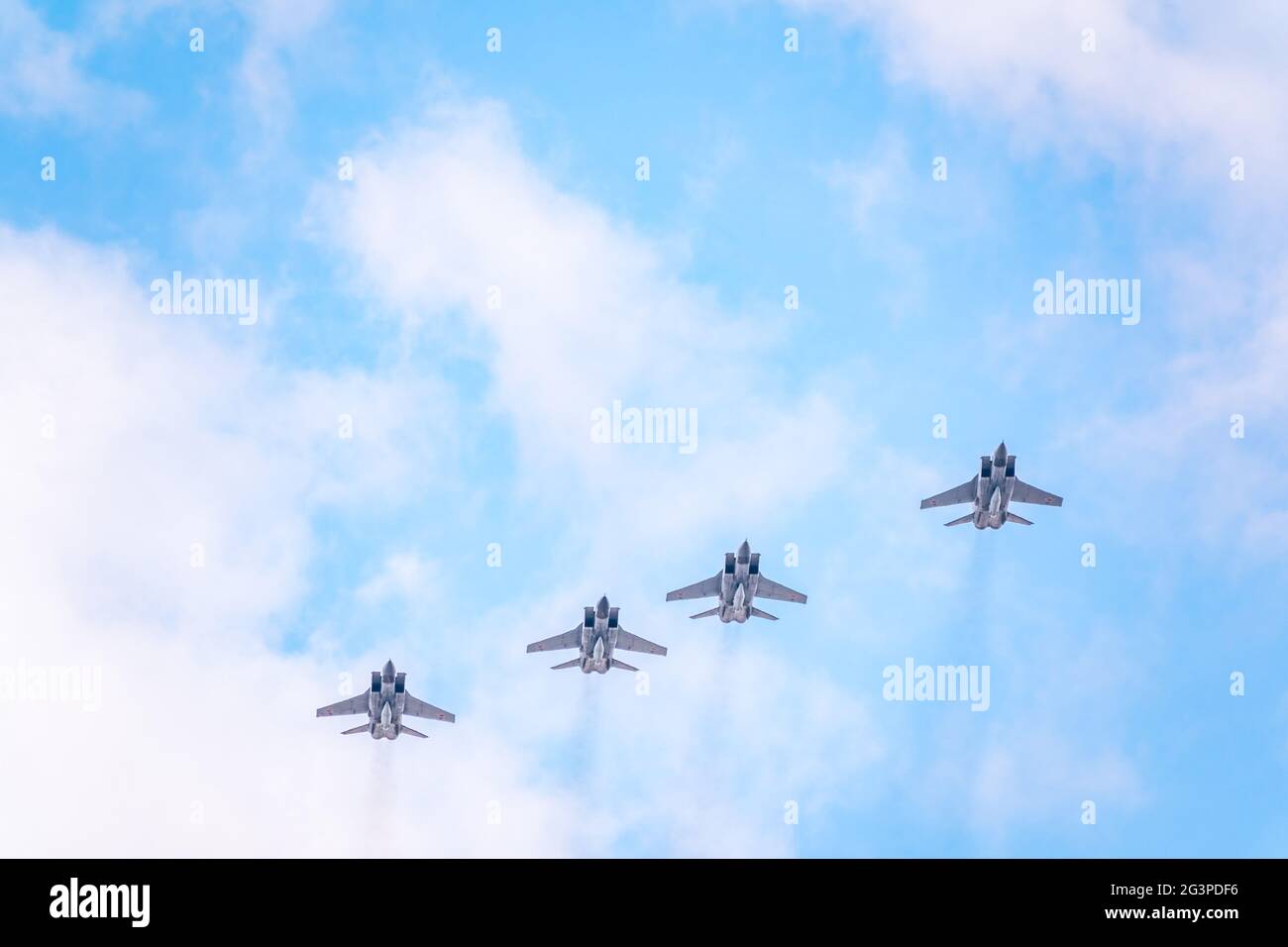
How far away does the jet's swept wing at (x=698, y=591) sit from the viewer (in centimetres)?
12175

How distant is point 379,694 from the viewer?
115062 mm

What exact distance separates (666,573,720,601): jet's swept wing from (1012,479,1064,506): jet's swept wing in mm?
24330

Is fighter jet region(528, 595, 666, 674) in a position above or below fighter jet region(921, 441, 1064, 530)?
below

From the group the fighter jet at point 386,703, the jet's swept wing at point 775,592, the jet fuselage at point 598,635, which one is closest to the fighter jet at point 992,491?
the jet's swept wing at point 775,592

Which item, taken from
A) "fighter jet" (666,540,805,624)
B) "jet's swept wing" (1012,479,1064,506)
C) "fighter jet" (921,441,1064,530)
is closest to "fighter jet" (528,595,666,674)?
"fighter jet" (666,540,805,624)

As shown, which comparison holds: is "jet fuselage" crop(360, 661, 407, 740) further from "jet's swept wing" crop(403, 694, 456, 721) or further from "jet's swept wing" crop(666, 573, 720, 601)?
"jet's swept wing" crop(666, 573, 720, 601)

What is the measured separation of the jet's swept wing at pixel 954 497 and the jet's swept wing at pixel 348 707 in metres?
46.0

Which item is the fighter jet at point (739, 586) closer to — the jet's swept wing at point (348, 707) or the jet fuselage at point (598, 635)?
the jet fuselage at point (598, 635)

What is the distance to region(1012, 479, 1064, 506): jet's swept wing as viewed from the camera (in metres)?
122

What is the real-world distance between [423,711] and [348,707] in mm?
5880

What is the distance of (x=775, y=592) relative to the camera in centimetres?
12238
